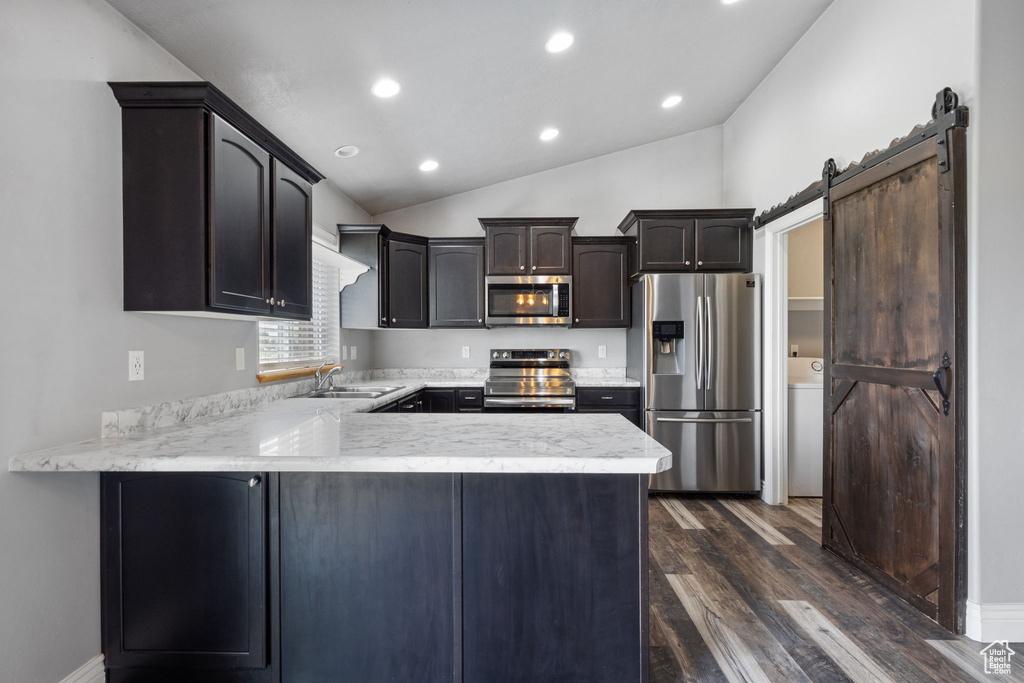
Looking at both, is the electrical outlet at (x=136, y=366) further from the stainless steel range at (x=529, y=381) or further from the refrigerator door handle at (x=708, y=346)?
the refrigerator door handle at (x=708, y=346)

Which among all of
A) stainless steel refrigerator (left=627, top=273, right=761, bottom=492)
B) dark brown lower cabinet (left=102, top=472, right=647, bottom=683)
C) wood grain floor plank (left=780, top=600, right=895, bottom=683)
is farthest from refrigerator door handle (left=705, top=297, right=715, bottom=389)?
dark brown lower cabinet (left=102, top=472, right=647, bottom=683)

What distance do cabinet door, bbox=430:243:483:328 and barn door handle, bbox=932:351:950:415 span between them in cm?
301

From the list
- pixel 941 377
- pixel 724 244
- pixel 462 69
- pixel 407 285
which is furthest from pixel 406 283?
pixel 941 377

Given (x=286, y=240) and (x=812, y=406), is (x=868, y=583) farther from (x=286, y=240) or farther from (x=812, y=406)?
(x=286, y=240)

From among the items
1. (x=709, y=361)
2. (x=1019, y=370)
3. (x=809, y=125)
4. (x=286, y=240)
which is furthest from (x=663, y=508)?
(x=286, y=240)

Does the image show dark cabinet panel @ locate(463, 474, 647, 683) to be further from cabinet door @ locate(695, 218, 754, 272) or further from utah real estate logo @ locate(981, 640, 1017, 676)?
cabinet door @ locate(695, 218, 754, 272)

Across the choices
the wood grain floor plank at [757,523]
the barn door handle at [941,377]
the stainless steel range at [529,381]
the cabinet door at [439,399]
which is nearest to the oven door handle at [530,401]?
the stainless steel range at [529,381]

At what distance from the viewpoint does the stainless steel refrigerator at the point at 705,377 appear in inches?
143

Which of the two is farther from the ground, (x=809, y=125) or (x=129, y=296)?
(x=809, y=125)

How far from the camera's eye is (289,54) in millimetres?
2031

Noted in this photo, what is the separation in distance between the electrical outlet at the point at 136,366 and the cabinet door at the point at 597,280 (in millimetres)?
3067

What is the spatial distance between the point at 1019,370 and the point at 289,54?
321cm

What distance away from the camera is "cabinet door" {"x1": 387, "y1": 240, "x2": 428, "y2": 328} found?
3910mm

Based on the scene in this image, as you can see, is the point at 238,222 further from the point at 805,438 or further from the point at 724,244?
the point at 805,438
